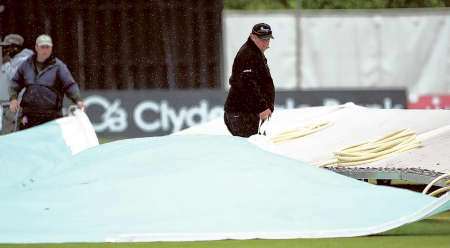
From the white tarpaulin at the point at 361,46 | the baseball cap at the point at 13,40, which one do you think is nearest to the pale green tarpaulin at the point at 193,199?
the baseball cap at the point at 13,40

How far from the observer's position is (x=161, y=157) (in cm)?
1327

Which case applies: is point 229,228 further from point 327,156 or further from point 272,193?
point 327,156

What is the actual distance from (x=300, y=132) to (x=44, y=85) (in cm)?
319

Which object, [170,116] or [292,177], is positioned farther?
[170,116]

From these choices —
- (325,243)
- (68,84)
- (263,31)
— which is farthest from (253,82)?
(325,243)

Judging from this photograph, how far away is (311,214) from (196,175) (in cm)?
119

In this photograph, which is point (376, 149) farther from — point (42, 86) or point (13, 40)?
point (13, 40)

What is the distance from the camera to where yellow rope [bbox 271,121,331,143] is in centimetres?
1786

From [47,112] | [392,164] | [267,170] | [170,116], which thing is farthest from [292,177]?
[170,116]

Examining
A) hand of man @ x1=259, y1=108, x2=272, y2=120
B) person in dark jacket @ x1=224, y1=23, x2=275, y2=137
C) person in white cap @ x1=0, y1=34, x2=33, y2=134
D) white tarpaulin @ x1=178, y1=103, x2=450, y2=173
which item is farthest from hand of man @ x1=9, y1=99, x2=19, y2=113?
hand of man @ x1=259, y1=108, x2=272, y2=120

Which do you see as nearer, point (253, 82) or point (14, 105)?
point (253, 82)

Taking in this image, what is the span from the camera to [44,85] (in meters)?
18.6

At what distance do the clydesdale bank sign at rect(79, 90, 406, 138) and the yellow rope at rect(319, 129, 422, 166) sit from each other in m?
12.6

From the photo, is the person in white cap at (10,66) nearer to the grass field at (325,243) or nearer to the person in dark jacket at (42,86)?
the person in dark jacket at (42,86)
